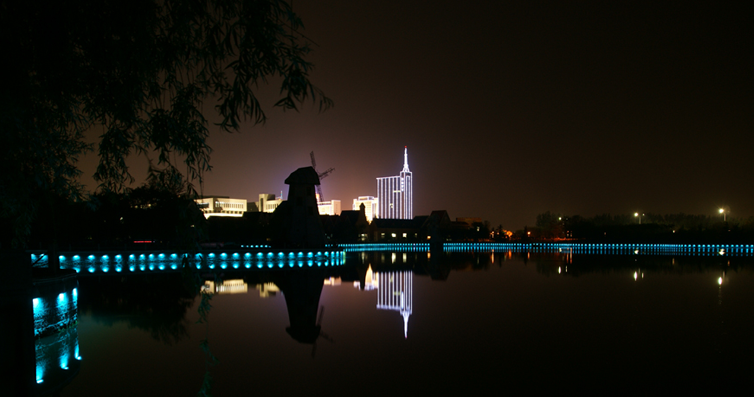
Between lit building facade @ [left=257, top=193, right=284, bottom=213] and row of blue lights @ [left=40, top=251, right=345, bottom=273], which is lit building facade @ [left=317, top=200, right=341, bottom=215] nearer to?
lit building facade @ [left=257, top=193, right=284, bottom=213]

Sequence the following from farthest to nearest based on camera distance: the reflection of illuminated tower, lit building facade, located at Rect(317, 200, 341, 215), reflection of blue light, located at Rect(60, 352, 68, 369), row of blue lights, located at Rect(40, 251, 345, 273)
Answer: lit building facade, located at Rect(317, 200, 341, 215) → row of blue lights, located at Rect(40, 251, 345, 273) → the reflection of illuminated tower → reflection of blue light, located at Rect(60, 352, 68, 369)

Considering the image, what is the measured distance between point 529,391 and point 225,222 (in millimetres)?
61964

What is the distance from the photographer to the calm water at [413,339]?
30.6 feet

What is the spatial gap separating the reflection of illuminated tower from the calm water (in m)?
0.15

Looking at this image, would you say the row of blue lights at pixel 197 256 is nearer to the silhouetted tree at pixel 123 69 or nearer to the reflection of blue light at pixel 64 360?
the reflection of blue light at pixel 64 360

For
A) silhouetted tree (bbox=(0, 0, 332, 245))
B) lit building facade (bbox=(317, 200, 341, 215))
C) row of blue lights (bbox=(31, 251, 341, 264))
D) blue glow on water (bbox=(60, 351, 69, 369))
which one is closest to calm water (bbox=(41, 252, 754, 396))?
blue glow on water (bbox=(60, 351, 69, 369))

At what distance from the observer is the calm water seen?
9.31 metres

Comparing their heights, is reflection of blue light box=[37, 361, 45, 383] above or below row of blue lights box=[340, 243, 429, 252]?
above

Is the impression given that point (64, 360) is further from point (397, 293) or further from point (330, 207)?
point (330, 207)

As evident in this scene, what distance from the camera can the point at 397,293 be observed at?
2202 cm

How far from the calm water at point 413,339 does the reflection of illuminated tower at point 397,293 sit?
15 centimetres

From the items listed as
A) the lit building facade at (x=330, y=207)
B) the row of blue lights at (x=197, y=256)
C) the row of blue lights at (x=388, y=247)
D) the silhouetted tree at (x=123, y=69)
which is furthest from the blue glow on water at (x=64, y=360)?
the lit building facade at (x=330, y=207)

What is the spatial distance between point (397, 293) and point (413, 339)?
355 inches

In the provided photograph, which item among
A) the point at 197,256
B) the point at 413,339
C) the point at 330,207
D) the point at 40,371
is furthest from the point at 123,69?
the point at 330,207
